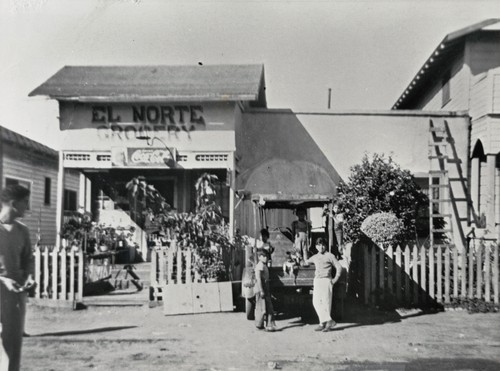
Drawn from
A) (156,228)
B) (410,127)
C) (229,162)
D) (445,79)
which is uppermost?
(445,79)

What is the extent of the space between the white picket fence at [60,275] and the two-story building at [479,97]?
10.5 metres

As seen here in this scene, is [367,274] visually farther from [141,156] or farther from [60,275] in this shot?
[141,156]

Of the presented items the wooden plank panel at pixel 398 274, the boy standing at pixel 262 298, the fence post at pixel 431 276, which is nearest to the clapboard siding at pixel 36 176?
the boy standing at pixel 262 298

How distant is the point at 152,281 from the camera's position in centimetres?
1102

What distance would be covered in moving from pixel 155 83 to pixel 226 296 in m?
7.72

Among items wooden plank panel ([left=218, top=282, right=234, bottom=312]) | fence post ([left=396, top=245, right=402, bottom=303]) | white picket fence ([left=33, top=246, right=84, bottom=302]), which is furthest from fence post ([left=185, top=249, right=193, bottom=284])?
fence post ([left=396, top=245, right=402, bottom=303])

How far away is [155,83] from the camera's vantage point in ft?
51.2

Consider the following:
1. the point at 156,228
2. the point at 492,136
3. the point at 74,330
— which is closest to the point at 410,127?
the point at 492,136

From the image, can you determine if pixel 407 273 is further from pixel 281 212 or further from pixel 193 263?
pixel 281 212

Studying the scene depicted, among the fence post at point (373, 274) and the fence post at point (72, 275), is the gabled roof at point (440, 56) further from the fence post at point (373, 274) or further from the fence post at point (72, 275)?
the fence post at point (72, 275)

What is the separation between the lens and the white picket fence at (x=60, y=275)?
36.0 ft

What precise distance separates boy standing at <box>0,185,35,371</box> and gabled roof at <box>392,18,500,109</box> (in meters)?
13.4

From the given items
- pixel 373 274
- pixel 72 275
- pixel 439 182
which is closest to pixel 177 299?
pixel 72 275

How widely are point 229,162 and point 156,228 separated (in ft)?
13.0
